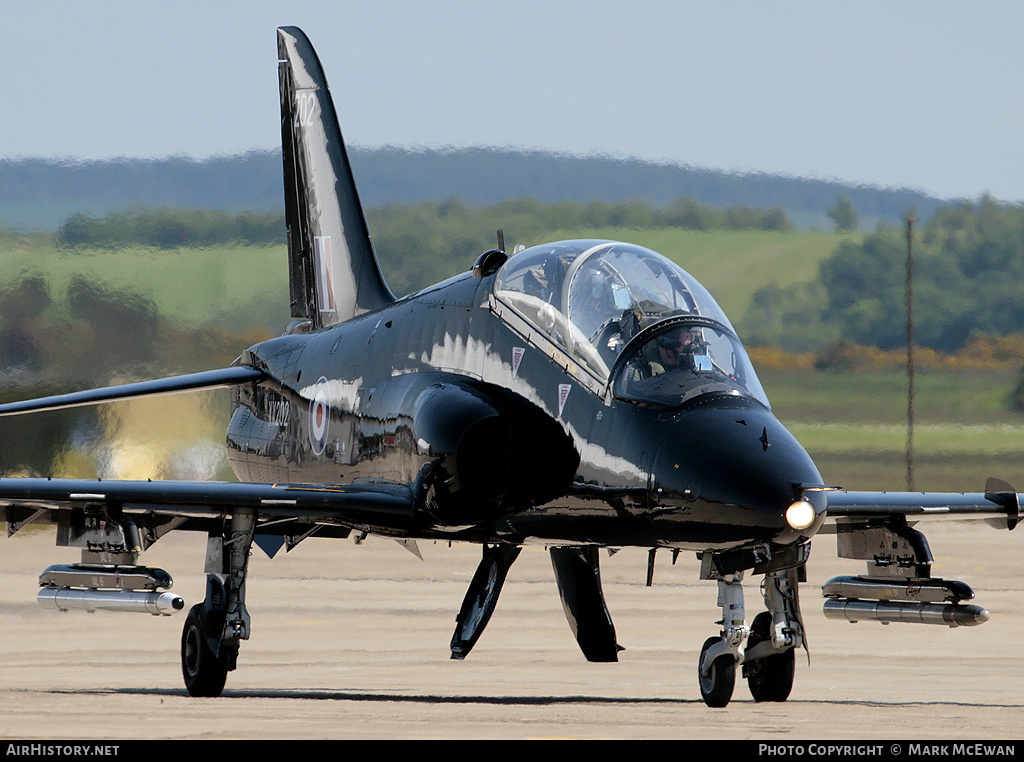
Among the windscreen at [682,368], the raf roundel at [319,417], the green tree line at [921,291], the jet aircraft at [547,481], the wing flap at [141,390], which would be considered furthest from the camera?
the green tree line at [921,291]

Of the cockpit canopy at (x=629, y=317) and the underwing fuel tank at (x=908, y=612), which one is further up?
the cockpit canopy at (x=629, y=317)

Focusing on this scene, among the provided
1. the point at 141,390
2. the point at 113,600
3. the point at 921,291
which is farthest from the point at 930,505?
the point at 921,291

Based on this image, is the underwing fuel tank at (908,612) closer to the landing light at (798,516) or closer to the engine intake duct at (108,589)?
the landing light at (798,516)

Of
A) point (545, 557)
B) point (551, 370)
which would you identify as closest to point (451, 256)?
point (545, 557)

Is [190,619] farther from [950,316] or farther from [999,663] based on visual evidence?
[950,316]

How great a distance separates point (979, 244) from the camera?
35250mm

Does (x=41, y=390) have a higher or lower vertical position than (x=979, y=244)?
lower

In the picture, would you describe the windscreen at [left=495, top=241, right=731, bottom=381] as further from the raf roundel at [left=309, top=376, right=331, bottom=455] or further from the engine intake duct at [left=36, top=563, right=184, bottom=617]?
the engine intake duct at [left=36, top=563, right=184, bottom=617]

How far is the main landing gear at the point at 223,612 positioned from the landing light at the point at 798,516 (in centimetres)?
523

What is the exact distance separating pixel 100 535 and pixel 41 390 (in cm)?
1397

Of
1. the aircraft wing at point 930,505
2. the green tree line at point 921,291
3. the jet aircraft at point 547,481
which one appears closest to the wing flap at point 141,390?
the jet aircraft at point 547,481

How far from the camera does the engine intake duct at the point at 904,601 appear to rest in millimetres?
12500

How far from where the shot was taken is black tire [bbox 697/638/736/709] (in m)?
11.3

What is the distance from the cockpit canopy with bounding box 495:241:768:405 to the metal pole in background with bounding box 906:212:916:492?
1778 cm
